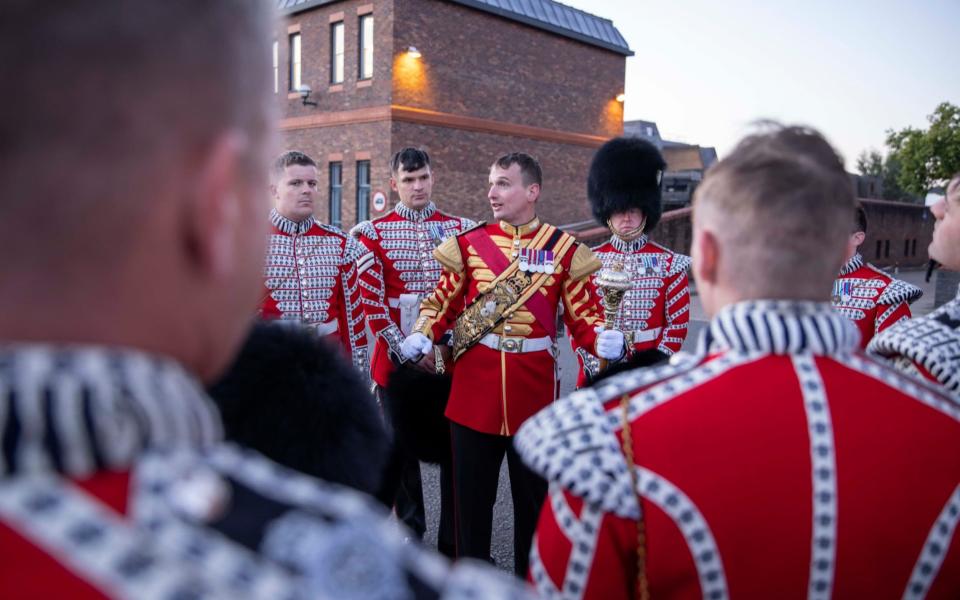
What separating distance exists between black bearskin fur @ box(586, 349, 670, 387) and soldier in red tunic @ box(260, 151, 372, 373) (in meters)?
2.48

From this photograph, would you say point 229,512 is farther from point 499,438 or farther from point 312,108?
point 312,108

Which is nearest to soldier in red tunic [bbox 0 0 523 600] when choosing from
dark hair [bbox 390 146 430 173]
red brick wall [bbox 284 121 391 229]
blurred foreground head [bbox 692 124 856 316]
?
blurred foreground head [bbox 692 124 856 316]

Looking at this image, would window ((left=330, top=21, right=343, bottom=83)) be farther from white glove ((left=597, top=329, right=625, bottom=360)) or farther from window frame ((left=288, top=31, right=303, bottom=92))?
white glove ((left=597, top=329, right=625, bottom=360))

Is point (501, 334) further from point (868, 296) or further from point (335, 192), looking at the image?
point (335, 192)

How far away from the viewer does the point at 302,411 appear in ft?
3.94

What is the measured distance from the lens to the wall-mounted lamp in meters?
23.6

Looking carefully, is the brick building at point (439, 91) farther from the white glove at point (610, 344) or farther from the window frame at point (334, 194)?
the white glove at point (610, 344)

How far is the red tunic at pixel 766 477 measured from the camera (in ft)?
4.18

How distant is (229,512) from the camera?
2.20 ft

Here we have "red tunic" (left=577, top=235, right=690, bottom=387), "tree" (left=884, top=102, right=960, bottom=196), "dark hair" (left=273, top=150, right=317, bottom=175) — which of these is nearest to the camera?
"dark hair" (left=273, top=150, right=317, bottom=175)

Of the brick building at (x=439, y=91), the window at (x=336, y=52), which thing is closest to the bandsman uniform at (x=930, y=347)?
the brick building at (x=439, y=91)

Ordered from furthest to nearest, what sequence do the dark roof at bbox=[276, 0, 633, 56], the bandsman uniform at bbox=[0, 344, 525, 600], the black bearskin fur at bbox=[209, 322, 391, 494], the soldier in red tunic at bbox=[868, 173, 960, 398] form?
the dark roof at bbox=[276, 0, 633, 56] < the soldier in red tunic at bbox=[868, 173, 960, 398] < the black bearskin fur at bbox=[209, 322, 391, 494] < the bandsman uniform at bbox=[0, 344, 525, 600]

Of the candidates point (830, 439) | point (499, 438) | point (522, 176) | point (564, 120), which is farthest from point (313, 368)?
point (564, 120)

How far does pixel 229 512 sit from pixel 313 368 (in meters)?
0.63
